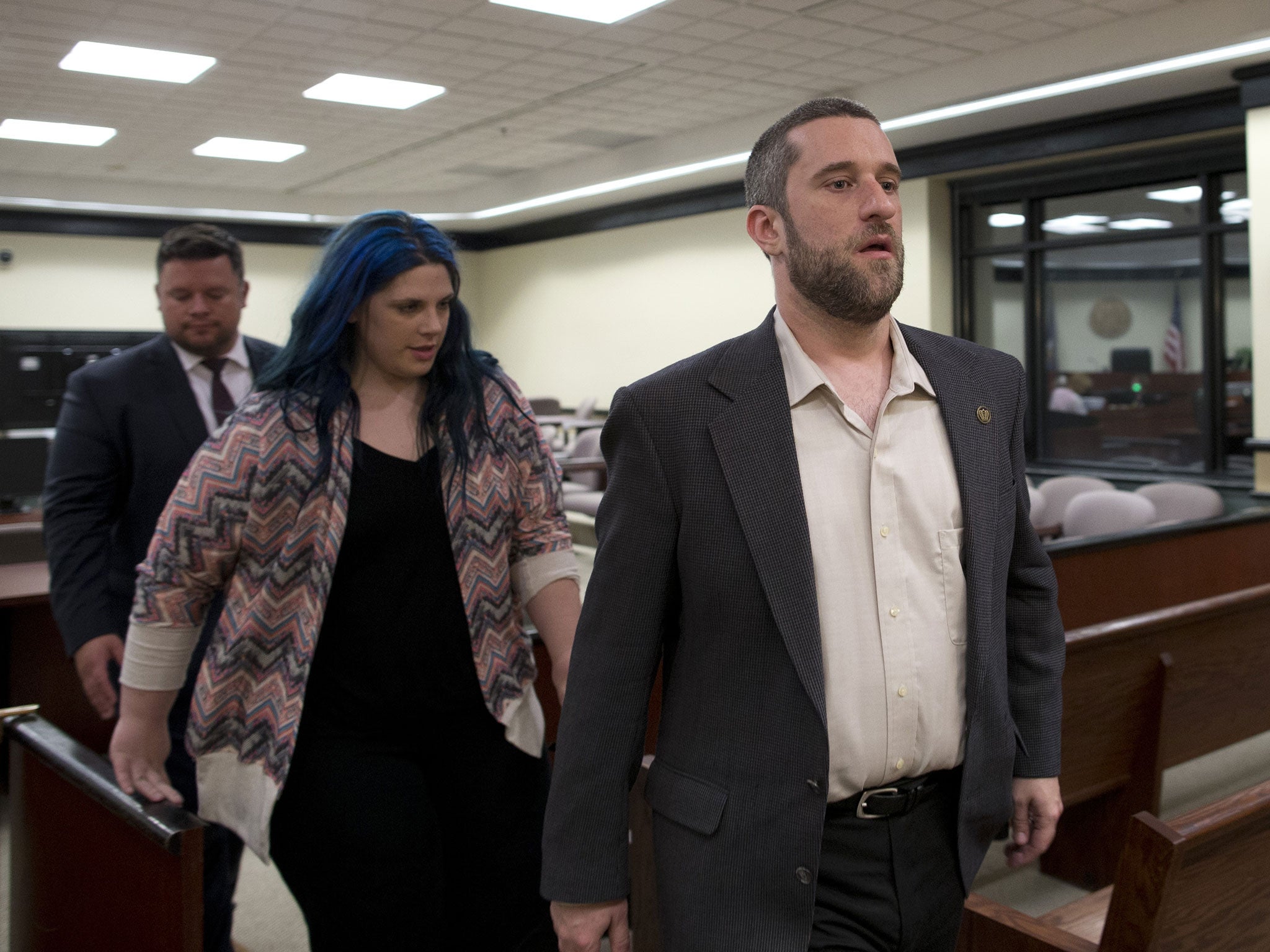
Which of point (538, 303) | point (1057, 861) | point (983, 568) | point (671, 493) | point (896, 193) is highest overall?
point (538, 303)

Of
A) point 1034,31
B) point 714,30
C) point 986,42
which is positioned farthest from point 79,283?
point 1034,31

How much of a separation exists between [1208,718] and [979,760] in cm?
233

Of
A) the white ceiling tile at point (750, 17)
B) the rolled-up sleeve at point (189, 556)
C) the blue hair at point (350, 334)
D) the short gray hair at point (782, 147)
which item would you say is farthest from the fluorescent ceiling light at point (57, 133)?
the short gray hair at point (782, 147)

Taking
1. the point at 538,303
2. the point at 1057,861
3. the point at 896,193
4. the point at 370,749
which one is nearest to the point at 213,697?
the point at 370,749

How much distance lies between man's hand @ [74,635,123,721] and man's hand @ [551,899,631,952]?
1280 mm

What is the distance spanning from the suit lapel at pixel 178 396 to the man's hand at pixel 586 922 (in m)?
1.41

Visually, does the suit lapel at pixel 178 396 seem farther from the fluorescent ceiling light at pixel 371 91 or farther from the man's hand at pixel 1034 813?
the fluorescent ceiling light at pixel 371 91

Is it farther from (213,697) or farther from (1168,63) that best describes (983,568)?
(1168,63)

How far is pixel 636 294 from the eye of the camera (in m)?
13.0

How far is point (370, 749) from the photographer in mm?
1688

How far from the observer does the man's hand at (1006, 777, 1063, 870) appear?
1.47m

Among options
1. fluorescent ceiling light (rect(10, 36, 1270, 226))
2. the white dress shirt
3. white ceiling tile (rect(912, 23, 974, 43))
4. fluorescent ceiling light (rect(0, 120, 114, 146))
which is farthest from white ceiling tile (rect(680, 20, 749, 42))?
fluorescent ceiling light (rect(0, 120, 114, 146))

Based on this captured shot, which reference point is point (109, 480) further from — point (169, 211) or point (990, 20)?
point (169, 211)

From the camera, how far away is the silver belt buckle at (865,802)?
1.31 metres
